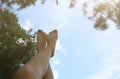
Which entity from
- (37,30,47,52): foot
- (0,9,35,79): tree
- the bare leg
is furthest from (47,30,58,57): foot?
(0,9,35,79): tree

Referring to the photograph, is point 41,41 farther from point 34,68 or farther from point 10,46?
point 10,46

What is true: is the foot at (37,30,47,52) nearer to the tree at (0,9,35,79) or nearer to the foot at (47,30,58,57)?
the foot at (47,30,58,57)

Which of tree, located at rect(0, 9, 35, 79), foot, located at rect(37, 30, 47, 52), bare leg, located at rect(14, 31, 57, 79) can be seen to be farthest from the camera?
tree, located at rect(0, 9, 35, 79)

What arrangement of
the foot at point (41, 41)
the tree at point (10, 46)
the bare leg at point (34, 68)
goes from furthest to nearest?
the tree at point (10, 46) → the foot at point (41, 41) → the bare leg at point (34, 68)

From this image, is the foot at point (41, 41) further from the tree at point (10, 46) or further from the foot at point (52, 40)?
the tree at point (10, 46)

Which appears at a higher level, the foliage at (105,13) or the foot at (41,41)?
the foliage at (105,13)

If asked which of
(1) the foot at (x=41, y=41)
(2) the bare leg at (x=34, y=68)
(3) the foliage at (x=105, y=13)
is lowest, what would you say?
(2) the bare leg at (x=34, y=68)

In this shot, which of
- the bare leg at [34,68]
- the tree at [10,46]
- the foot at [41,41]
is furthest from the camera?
the tree at [10,46]

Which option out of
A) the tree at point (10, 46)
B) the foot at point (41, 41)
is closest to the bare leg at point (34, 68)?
the foot at point (41, 41)

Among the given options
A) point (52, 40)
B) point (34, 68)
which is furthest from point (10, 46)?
point (34, 68)

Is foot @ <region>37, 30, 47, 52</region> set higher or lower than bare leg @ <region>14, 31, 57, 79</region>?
higher

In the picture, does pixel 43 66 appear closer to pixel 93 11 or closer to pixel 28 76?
A: pixel 28 76

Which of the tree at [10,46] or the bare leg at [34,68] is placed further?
the tree at [10,46]

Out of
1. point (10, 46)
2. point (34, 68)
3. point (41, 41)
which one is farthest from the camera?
point (10, 46)
